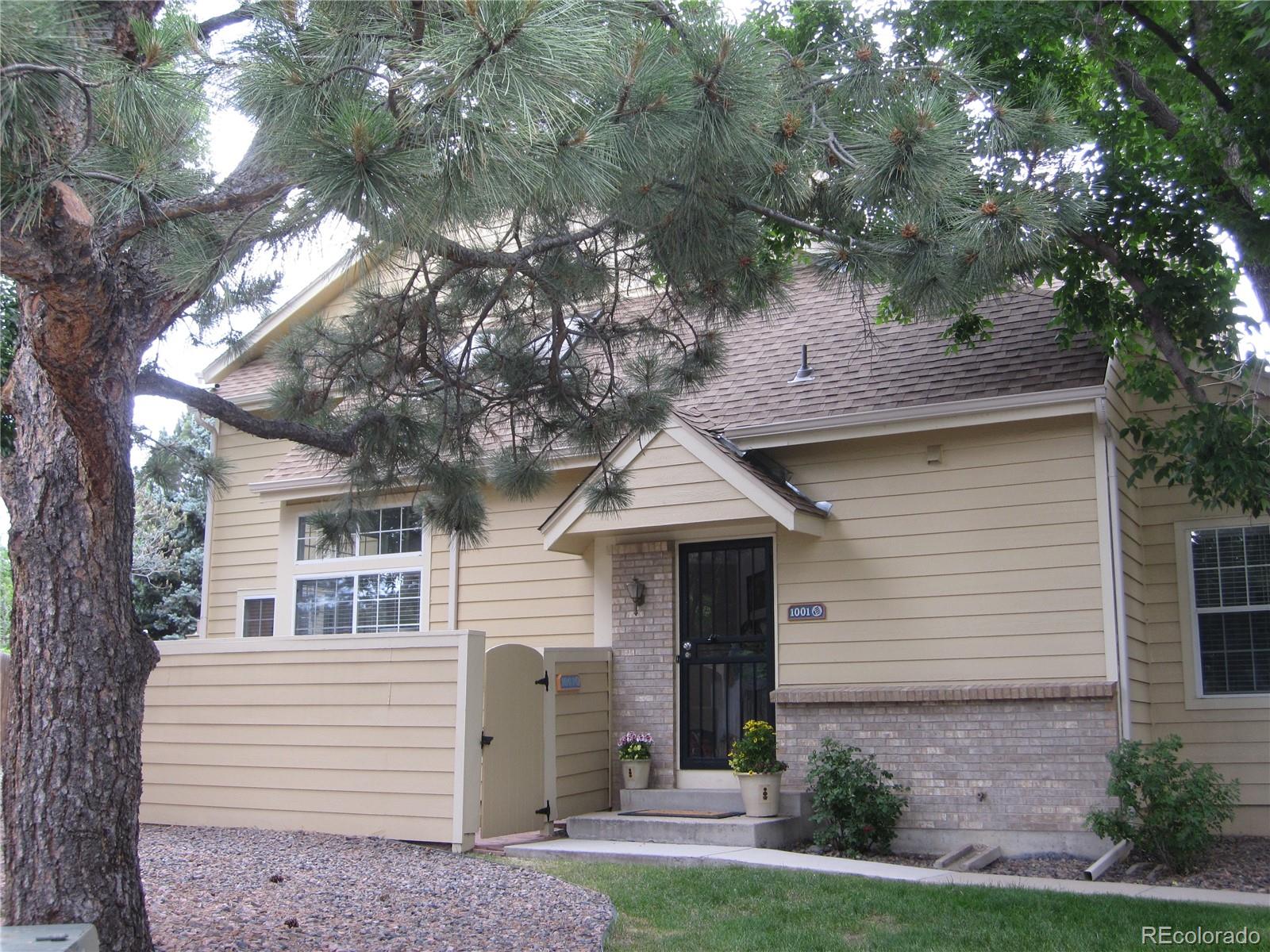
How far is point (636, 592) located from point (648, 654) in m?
0.60

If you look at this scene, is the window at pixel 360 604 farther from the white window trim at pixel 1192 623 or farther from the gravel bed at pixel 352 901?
the white window trim at pixel 1192 623

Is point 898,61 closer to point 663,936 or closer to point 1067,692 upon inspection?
point 1067,692

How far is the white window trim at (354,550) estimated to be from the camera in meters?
12.9

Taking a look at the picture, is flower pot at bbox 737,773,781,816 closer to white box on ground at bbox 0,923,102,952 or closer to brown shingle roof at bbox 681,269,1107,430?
brown shingle roof at bbox 681,269,1107,430

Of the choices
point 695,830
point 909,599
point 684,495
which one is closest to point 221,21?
point 684,495

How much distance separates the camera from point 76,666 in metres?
4.93

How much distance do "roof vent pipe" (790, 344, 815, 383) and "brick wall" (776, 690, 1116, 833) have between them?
3.06 metres

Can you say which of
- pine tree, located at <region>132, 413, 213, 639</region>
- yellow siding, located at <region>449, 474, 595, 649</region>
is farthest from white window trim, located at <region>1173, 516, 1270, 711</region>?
pine tree, located at <region>132, 413, 213, 639</region>

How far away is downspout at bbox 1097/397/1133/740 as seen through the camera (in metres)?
9.05

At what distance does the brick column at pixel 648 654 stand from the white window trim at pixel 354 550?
2653mm

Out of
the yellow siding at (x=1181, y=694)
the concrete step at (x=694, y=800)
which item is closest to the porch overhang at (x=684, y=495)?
the concrete step at (x=694, y=800)

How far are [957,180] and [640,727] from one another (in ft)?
20.5

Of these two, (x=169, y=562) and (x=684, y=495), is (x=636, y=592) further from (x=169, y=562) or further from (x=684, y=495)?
(x=169, y=562)

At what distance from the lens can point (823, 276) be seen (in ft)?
23.2
